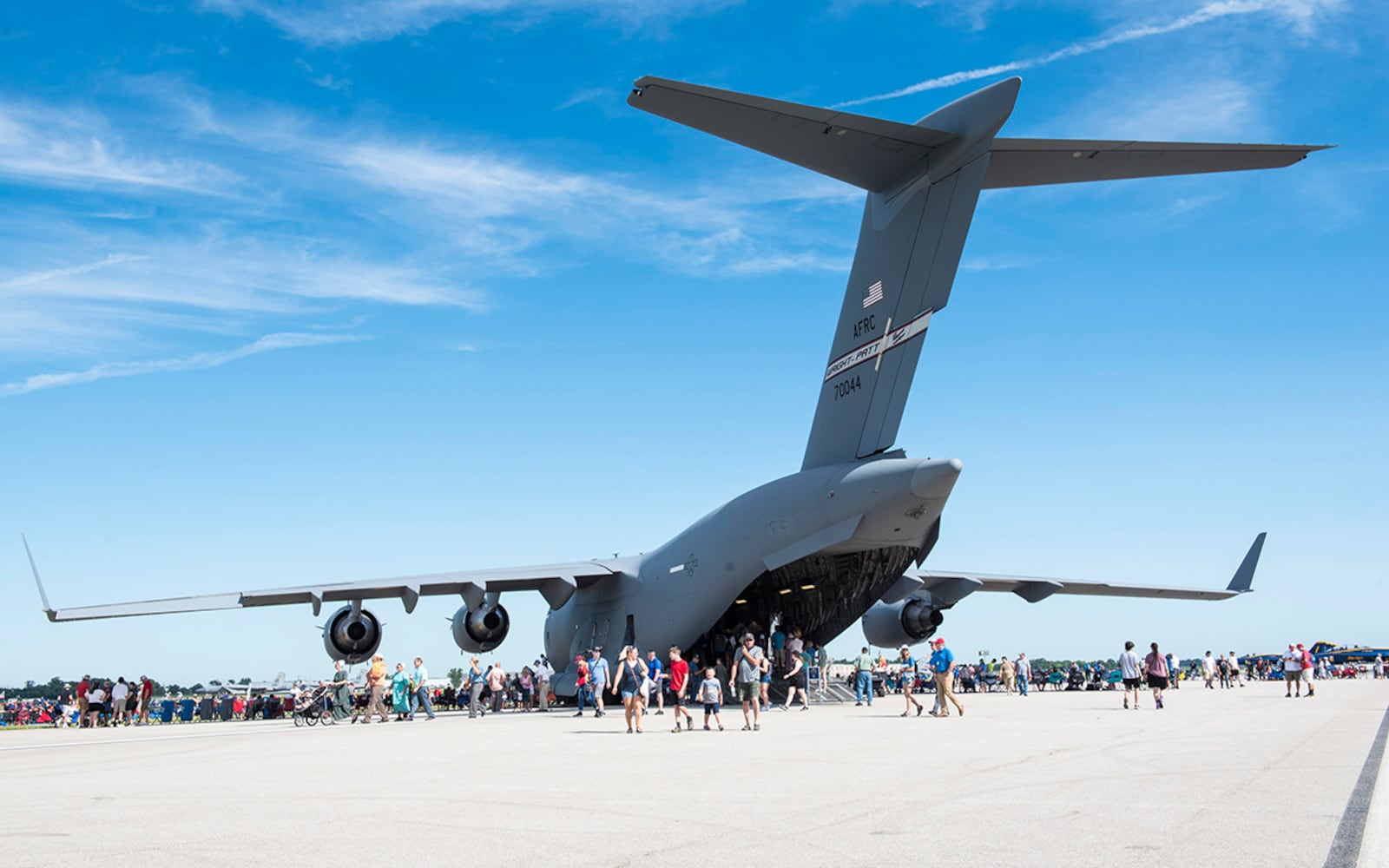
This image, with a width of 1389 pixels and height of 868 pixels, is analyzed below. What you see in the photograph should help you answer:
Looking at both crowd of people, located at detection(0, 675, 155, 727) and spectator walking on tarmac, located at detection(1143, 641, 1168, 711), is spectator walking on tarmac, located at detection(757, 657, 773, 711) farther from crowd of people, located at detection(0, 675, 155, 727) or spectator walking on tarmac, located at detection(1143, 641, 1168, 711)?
crowd of people, located at detection(0, 675, 155, 727)

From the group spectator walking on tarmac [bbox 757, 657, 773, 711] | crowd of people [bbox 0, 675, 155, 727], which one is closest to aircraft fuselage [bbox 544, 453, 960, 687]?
spectator walking on tarmac [bbox 757, 657, 773, 711]

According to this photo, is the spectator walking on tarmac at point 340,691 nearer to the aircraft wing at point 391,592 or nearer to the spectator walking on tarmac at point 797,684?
the aircraft wing at point 391,592

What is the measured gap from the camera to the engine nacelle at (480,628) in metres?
20.8

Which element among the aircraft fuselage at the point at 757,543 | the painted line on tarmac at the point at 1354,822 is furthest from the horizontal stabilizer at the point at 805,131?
the painted line on tarmac at the point at 1354,822

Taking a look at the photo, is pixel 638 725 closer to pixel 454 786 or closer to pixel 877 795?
pixel 454 786

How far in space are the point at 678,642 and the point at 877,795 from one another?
12.6m

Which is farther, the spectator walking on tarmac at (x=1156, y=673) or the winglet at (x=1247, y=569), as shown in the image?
the winglet at (x=1247, y=569)

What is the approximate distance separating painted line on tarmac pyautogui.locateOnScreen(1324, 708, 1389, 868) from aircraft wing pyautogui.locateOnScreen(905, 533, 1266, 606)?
50.7 ft

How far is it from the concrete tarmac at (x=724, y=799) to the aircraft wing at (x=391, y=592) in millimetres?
5847

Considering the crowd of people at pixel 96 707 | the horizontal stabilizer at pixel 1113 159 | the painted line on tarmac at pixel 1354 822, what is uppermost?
the horizontal stabilizer at pixel 1113 159

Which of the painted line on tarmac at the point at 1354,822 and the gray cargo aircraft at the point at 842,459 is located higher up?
the gray cargo aircraft at the point at 842,459

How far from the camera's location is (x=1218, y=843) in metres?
4.79

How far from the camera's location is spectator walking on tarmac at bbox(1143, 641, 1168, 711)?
17.5 metres

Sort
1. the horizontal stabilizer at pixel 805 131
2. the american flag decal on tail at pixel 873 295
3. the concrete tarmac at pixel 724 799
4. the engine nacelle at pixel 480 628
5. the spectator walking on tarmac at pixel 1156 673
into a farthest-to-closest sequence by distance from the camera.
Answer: the engine nacelle at pixel 480 628, the spectator walking on tarmac at pixel 1156 673, the american flag decal on tail at pixel 873 295, the horizontal stabilizer at pixel 805 131, the concrete tarmac at pixel 724 799
